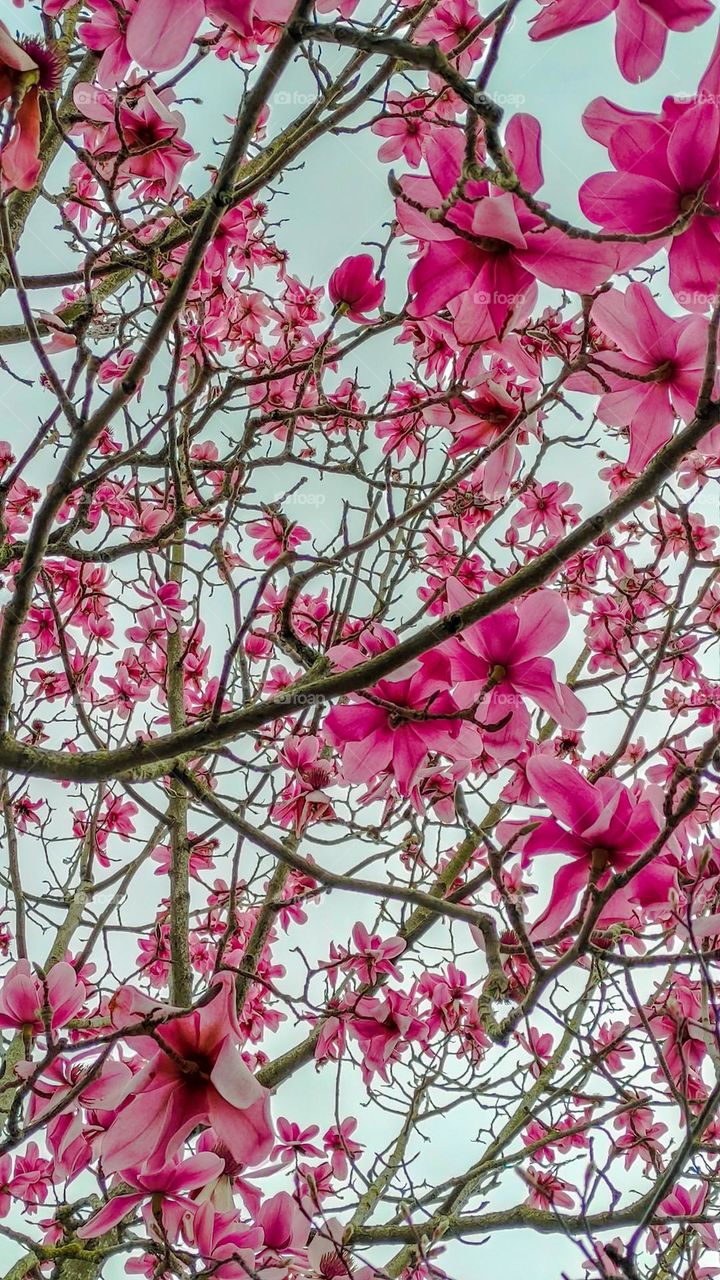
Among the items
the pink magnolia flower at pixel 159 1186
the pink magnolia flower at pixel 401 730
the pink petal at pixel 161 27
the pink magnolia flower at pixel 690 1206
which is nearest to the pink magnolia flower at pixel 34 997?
the pink magnolia flower at pixel 159 1186

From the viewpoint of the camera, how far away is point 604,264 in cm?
88

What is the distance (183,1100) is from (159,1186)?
261 mm

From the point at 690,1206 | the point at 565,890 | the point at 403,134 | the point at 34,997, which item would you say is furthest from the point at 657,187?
the point at 690,1206

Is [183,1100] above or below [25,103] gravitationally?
below

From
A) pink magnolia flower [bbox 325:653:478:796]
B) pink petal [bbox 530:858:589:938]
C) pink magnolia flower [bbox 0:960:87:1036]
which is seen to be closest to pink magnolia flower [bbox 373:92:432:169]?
pink magnolia flower [bbox 325:653:478:796]

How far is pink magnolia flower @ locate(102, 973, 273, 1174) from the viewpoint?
965mm

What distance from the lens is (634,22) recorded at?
0.92 metres

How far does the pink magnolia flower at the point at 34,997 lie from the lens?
4.87 ft

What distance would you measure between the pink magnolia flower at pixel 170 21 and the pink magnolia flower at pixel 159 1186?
4.71 ft

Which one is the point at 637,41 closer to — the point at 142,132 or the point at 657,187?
the point at 657,187

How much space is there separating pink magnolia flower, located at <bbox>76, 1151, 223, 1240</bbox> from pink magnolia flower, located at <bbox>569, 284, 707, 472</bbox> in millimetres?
1197

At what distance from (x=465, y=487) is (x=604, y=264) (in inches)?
87.6

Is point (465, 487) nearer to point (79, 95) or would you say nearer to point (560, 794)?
point (79, 95)

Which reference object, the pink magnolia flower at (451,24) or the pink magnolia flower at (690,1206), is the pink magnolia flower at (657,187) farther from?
the pink magnolia flower at (690,1206)
